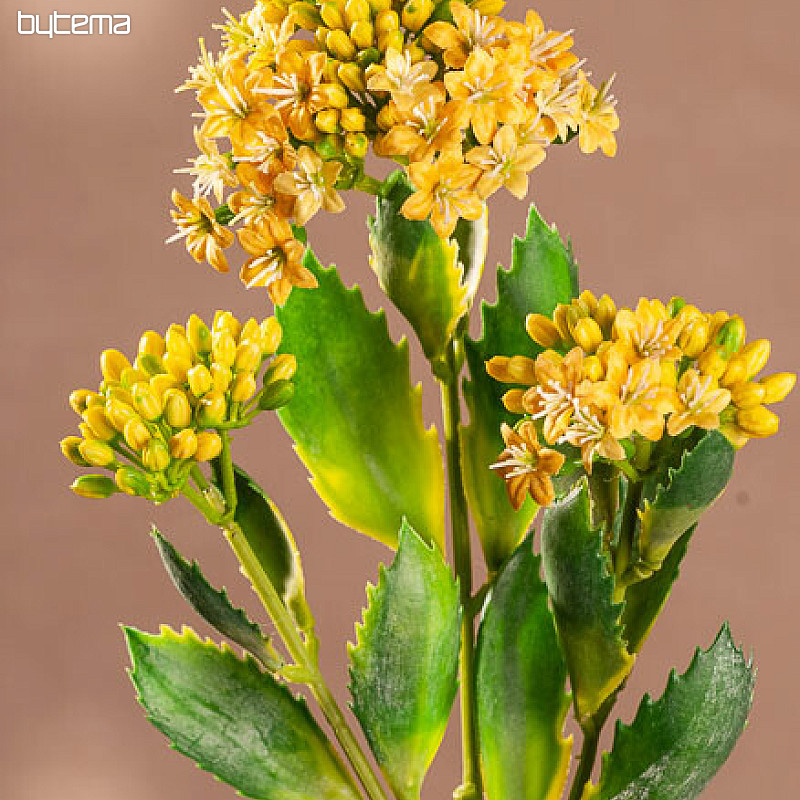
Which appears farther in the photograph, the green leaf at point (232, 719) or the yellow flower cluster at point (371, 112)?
the green leaf at point (232, 719)

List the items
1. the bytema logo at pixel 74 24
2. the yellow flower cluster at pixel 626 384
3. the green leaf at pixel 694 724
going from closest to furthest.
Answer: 1. the yellow flower cluster at pixel 626 384
2. the green leaf at pixel 694 724
3. the bytema logo at pixel 74 24

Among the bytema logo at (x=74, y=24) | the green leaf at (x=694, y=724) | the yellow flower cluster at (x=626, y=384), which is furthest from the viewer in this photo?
the bytema logo at (x=74, y=24)

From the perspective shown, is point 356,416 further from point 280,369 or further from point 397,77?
point 397,77

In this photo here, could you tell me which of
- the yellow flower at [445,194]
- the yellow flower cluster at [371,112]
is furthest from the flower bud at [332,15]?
the yellow flower at [445,194]

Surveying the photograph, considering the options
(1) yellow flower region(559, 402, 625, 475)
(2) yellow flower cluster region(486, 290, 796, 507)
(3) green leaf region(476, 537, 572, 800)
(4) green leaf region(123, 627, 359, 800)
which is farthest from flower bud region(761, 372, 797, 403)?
(4) green leaf region(123, 627, 359, 800)

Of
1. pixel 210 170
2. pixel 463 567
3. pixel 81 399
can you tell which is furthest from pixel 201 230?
pixel 463 567

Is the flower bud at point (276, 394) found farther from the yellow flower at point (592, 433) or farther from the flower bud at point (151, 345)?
the yellow flower at point (592, 433)

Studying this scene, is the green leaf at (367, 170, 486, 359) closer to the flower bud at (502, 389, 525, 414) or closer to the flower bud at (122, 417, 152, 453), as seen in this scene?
the flower bud at (502, 389, 525, 414)
